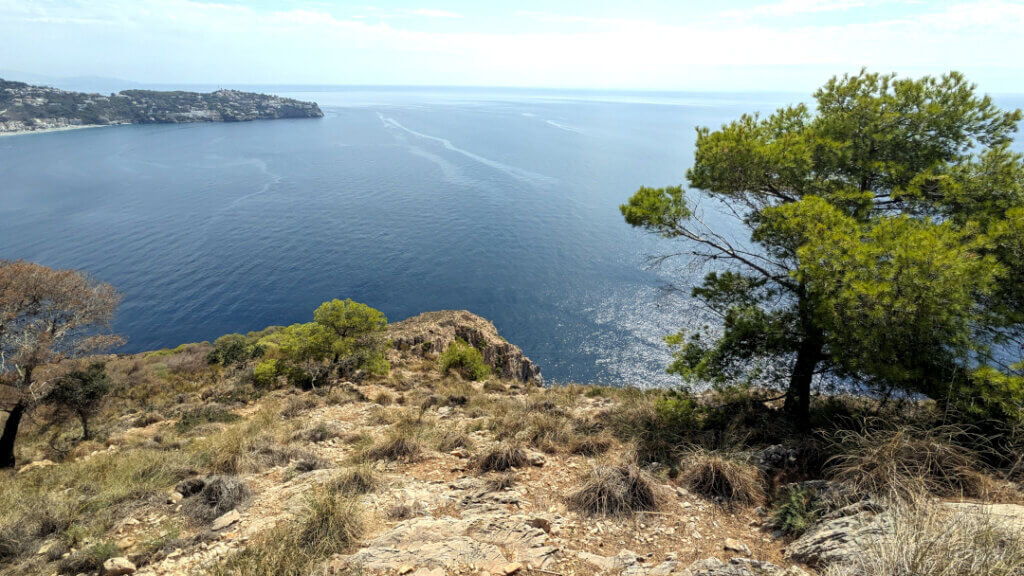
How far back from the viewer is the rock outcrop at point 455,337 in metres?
33.2

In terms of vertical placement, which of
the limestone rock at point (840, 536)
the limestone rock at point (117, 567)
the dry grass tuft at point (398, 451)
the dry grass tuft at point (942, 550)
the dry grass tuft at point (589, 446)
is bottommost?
the dry grass tuft at point (398, 451)

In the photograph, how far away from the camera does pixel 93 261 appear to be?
6369 centimetres

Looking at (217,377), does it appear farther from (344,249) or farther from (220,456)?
(344,249)

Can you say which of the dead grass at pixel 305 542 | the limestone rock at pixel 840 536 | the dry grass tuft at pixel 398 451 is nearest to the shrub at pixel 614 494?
the limestone rock at pixel 840 536

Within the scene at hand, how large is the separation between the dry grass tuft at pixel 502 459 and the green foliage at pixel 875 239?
5379mm

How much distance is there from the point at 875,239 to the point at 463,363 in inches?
957

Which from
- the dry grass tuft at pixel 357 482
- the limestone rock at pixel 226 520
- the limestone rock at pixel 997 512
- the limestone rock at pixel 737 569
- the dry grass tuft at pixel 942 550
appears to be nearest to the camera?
the dry grass tuft at pixel 942 550

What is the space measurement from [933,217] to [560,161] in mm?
122758

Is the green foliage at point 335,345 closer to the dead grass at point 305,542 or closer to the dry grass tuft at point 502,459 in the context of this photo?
the dry grass tuft at point 502,459

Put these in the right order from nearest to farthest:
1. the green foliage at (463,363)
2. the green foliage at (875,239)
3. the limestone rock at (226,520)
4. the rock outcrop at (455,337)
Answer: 1. the limestone rock at (226,520)
2. the green foliage at (875,239)
3. the green foliage at (463,363)
4. the rock outcrop at (455,337)

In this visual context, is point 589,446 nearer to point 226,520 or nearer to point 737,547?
point 737,547

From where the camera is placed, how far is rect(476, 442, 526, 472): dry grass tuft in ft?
34.5

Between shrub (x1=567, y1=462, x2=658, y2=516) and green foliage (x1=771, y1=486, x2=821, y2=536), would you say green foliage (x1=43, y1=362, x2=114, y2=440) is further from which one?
green foliage (x1=771, y1=486, x2=821, y2=536)

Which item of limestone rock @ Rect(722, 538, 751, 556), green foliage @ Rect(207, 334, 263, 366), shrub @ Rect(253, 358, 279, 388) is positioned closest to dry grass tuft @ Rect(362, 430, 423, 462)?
limestone rock @ Rect(722, 538, 751, 556)
